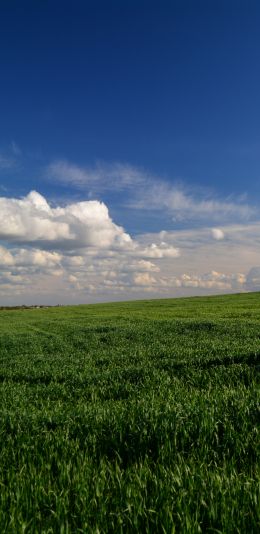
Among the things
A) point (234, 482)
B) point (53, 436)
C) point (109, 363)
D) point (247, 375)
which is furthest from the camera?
point (109, 363)

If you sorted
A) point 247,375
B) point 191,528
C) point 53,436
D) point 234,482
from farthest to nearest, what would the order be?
point 247,375
point 53,436
point 234,482
point 191,528

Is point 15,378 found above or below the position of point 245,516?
below

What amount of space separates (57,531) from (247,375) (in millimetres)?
8173

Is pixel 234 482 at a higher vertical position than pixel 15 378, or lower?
higher

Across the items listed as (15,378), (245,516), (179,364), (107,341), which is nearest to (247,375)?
(179,364)

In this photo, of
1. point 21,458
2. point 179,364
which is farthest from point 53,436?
point 179,364

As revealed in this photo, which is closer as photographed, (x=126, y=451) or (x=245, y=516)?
(x=245, y=516)

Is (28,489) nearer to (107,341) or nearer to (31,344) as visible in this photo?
(107,341)

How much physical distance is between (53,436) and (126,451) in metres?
1.25

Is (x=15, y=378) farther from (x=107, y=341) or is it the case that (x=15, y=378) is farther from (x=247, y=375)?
(x=107, y=341)

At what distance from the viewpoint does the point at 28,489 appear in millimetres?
4137

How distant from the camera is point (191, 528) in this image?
125 inches

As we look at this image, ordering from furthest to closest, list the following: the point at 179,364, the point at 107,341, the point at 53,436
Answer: the point at 107,341 → the point at 179,364 → the point at 53,436

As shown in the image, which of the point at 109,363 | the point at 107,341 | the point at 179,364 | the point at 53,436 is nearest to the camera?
the point at 53,436
